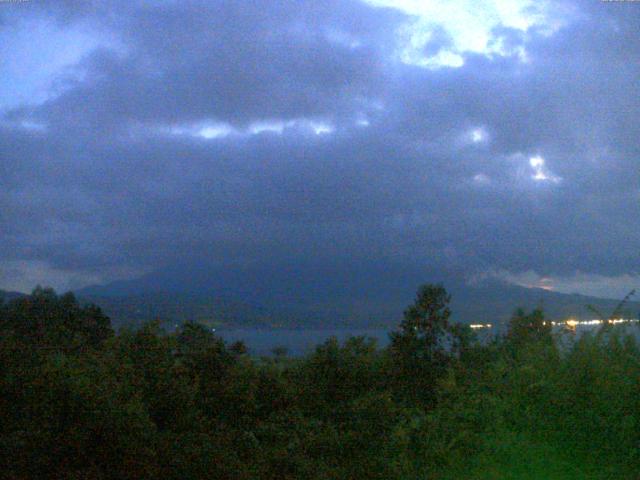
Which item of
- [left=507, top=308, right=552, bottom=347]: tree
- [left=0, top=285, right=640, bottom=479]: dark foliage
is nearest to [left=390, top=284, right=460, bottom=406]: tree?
[left=507, top=308, right=552, bottom=347]: tree

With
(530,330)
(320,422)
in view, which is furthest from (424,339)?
(320,422)

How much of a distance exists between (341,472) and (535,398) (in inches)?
89.8

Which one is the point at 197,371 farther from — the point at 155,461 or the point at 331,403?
the point at 155,461

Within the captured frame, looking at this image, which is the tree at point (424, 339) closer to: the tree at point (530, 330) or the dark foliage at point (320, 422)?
the tree at point (530, 330)

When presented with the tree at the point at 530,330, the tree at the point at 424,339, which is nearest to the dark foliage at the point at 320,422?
the tree at the point at 530,330

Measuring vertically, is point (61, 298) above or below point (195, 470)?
above

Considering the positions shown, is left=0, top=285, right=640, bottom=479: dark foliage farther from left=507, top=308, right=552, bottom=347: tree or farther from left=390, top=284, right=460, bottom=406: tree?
left=390, top=284, right=460, bottom=406: tree

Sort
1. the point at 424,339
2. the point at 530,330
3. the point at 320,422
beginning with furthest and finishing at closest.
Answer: the point at 424,339
the point at 530,330
the point at 320,422

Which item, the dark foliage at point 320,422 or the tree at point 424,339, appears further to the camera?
the tree at point 424,339

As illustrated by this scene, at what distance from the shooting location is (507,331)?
13.1 m

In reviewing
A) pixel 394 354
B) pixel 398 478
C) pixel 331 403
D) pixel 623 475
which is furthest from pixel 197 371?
pixel 623 475

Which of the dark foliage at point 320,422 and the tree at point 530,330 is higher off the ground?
the tree at point 530,330

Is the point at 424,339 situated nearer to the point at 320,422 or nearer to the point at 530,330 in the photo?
the point at 530,330

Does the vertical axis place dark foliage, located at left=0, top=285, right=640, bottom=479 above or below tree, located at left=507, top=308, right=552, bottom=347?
below
